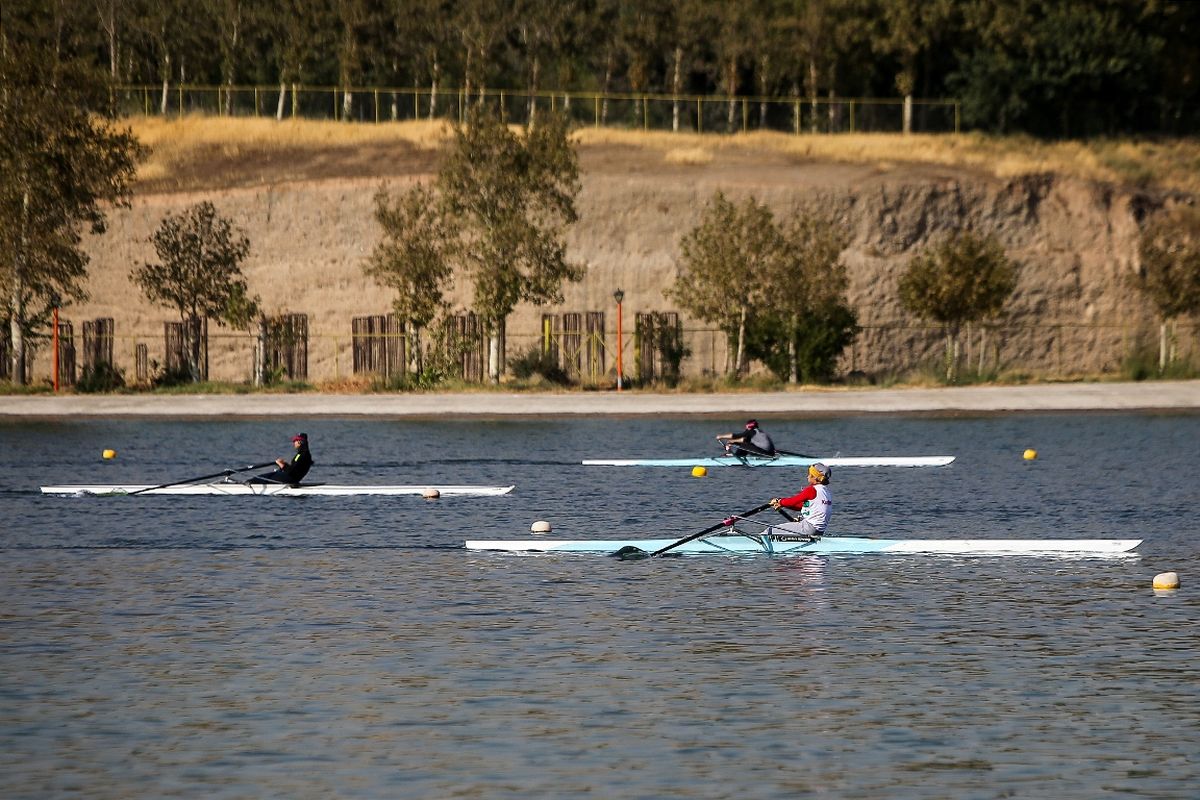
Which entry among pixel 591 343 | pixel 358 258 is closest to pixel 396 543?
pixel 591 343

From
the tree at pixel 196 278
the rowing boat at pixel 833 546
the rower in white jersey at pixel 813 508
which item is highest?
the tree at pixel 196 278

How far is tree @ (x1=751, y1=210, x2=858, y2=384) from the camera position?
197 feet

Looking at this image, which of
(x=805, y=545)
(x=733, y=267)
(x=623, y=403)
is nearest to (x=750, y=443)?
(x=805, y=545)

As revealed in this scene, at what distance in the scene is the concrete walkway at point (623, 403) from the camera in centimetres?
5012

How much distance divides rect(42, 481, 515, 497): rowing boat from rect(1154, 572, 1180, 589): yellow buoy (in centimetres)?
1417

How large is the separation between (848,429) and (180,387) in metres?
23.2

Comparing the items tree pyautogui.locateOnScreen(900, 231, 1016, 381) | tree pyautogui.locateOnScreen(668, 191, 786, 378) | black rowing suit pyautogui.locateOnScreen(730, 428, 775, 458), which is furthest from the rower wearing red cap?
tree pyautogui.locateOnScreen(900, 231, 1016, 381)

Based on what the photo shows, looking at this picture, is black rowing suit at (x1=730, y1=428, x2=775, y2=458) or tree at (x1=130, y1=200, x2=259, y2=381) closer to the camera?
black rowing suit at (x1=730, y1=428, x2=775, y2=458)

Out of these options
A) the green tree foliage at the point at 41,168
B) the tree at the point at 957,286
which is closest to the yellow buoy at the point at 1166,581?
the tree at the point at 957,286

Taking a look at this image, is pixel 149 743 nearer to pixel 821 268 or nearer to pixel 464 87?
pixel 821 268

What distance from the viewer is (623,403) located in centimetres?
5228

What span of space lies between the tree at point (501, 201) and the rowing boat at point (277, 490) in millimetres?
27069

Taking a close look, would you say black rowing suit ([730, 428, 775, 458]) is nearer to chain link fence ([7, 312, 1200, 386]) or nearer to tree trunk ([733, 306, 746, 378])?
A: chain link fence ([7, 312, 1200, 386])

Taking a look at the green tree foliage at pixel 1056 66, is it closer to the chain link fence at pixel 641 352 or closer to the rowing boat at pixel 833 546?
the chain link fence at pixel 641 352
